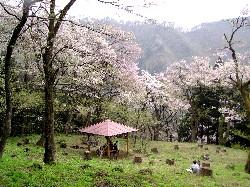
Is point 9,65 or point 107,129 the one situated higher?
point 9,65

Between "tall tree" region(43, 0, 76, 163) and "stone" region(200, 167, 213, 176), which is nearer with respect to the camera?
"tall tree" region(43, 0, 76, 163)

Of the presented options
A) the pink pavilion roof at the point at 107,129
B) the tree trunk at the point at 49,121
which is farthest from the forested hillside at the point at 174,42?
the tree trunk at the point at 49,121

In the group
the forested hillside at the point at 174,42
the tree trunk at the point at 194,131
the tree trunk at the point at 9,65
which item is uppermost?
the forested hillside at the point at 174,42

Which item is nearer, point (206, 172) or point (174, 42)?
point (206, 172)

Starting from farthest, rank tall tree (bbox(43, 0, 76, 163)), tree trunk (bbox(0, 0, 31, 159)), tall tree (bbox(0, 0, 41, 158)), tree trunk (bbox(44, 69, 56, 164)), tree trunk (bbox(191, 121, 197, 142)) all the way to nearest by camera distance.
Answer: tree trunk (bbox(191, 121, 197, 142)) < tree trunk (bbox(44, 69, 56, 164)) < tall tree (bbox(43, 0, 76, 163)) < tree trunk (bbox(0, 0, 31, 159)) < tall tree (bbox(0, 0, 41, 158))

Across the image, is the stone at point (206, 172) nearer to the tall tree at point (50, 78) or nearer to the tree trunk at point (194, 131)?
the tall tree at point (50, 78)

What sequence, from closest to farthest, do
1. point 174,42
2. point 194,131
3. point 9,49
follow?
point 9,49 < point 194,131 < point 174,42

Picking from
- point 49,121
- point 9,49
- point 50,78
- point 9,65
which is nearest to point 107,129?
point 49,121

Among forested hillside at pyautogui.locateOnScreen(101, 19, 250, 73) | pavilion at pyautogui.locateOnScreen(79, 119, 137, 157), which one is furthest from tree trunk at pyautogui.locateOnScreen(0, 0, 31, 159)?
forested hillside at pyautogui.locateOnScreen(101, 19, 250, 73)

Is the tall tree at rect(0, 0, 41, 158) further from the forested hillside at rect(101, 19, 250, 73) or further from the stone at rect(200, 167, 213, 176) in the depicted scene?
the forested hillside at rect(101, 19, 250, 73)

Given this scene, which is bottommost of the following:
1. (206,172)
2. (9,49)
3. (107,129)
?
(206,172)

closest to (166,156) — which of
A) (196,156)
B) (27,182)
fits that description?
(196,156)

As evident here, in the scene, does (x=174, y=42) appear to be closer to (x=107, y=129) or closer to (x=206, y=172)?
(x=107, y=129)

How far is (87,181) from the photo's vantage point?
15914 millimetres
